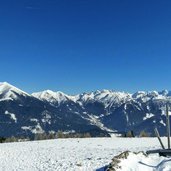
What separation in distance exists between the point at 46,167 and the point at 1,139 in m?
46.1

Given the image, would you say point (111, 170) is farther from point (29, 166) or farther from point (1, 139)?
point (1, 139)

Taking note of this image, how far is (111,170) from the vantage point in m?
23.8

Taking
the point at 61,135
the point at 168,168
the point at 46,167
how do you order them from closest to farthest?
the point at 168,168 < the point at 46,167 < the point at 61,135

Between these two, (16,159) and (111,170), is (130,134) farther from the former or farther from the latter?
(111,170)

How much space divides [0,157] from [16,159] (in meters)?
3.10

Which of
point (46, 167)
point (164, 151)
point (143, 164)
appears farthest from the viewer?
point (46, 167)

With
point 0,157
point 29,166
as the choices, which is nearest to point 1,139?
point 0,157

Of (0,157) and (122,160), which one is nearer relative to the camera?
(122,160)

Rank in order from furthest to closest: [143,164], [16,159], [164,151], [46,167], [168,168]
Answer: [16,159], [46,167], [164,151], [143,164], [168,168]

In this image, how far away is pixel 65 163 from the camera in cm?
3250

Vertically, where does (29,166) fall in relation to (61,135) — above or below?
below

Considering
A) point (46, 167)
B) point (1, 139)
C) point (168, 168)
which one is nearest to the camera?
point (168, 168)

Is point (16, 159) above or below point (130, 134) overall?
below

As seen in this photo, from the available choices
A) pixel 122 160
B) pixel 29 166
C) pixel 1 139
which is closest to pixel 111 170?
pixel 122 160
